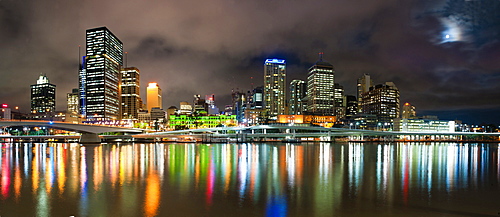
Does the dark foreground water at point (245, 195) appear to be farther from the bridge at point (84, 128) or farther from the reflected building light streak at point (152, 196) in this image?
the bridge at point (84, 128)

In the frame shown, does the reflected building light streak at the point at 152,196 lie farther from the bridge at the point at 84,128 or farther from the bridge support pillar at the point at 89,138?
the bridge support pillar at the point at 89,138

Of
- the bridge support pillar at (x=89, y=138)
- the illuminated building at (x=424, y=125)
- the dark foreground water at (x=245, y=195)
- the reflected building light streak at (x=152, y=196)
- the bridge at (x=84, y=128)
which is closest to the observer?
the reflected building light streak at (x=152, y=196)

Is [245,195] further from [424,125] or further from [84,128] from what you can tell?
[424,125]

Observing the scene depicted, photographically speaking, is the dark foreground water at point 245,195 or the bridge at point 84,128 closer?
the dark foreground water at point 245,195

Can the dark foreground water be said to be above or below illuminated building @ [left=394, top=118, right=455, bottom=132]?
above

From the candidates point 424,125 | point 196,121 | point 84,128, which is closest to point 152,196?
point 84,128

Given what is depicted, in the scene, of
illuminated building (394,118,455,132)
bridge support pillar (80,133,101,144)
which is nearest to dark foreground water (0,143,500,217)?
bridge support pillar (80,133,101,144)

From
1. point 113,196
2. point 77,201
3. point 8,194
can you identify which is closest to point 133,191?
point 113,196

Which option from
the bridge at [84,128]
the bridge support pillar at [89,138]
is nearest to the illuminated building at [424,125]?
the bridge at [84,128]

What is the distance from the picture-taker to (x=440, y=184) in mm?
20000

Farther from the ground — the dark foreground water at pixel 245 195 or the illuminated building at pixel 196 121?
the dark foreground water at pixel 245 195

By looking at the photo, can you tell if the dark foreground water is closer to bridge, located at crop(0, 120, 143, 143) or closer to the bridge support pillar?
bridge, located at crop(0, 120, 143, 143)

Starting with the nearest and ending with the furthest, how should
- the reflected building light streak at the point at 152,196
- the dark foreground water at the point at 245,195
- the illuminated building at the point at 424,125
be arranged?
the reflected building light streak at the point at 152,196
the dark foreground water at the point at 245,195
the illuminated building at the point at 424,125

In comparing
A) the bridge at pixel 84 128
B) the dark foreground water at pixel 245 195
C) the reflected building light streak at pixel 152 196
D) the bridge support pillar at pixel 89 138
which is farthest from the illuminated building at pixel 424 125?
the reflected building light streak at pixel 152 196
